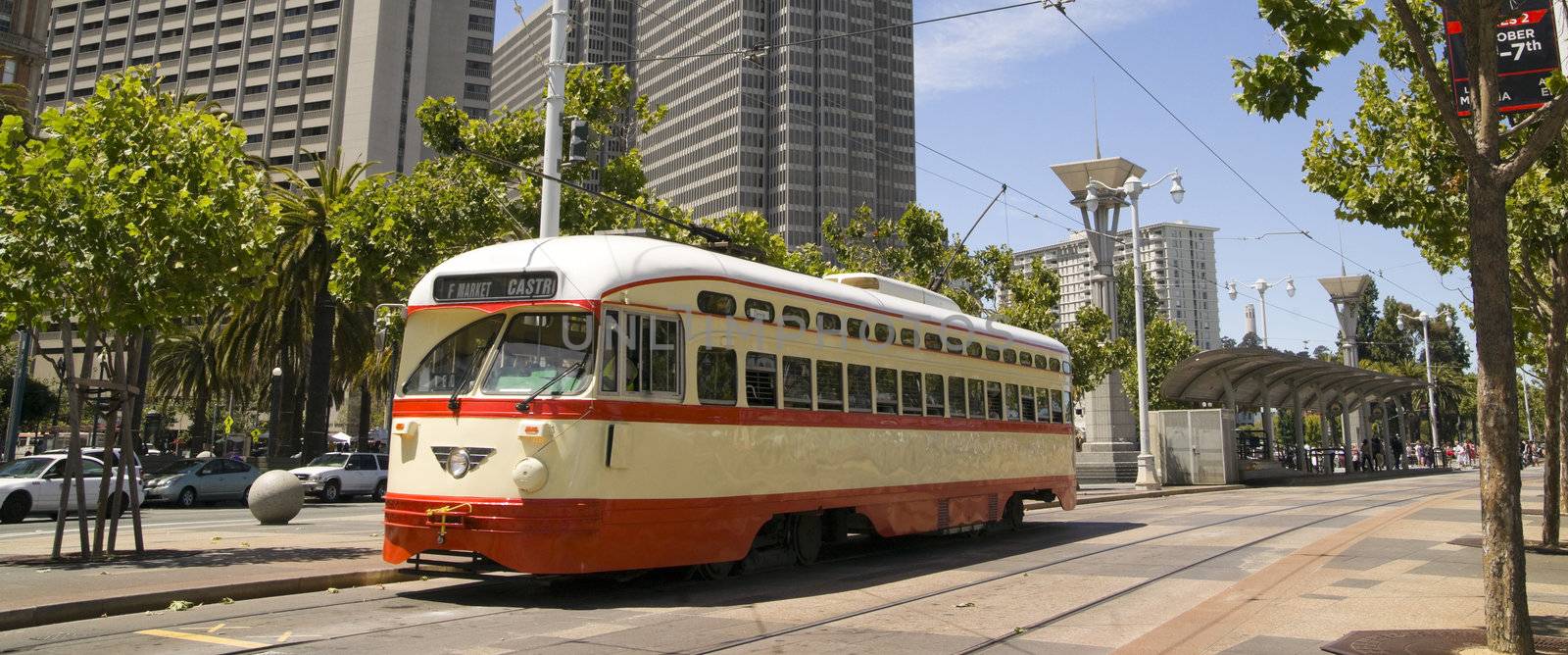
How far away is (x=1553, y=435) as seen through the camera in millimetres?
15203

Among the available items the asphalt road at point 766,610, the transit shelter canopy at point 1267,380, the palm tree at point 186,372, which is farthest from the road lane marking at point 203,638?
the palm tree at point 186,372

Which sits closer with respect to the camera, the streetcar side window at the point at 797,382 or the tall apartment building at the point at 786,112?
the streetcar side window at the point at 797,382

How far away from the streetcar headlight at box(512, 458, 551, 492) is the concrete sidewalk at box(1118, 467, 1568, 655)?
4966mm

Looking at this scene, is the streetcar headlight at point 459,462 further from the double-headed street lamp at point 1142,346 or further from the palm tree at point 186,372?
the palm tree at point 186,372

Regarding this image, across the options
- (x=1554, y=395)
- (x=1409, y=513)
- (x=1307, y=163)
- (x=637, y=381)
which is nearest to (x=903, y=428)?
(x=637, y=381)

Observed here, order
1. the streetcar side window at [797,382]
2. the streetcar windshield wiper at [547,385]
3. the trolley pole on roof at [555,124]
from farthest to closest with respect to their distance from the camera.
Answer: the trolley pole on roof at [555,124]
the streetcar side window at [797,382]
the streetcar windshield wiper at [547,385]

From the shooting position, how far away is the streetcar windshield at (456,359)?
10.3 metres

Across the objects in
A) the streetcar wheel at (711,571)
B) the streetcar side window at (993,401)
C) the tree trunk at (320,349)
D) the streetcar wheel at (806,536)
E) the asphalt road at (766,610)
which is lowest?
the asphalt road at (766,610)

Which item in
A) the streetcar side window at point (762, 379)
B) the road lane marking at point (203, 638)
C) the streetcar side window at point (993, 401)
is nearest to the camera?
the road lane marking at point (203, 638)

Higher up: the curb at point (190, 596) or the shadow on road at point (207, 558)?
the shadow on road at point (207, 558)

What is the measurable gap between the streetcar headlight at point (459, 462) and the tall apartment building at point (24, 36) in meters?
52.8

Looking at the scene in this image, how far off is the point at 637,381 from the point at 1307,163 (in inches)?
425

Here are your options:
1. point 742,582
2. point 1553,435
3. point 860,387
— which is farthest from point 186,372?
point 1553,435

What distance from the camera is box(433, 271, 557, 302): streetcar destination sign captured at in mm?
10125
